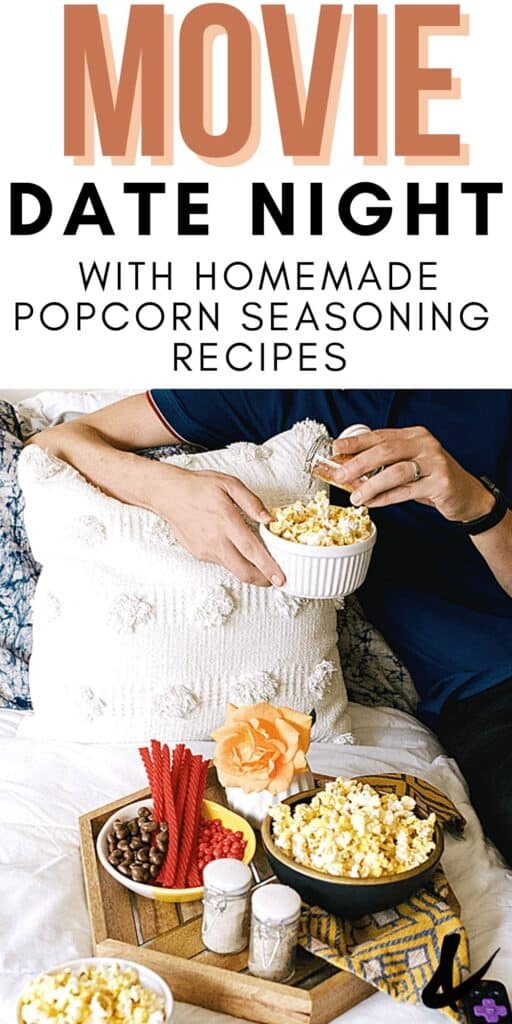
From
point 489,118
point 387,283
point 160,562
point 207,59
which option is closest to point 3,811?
point 160,562

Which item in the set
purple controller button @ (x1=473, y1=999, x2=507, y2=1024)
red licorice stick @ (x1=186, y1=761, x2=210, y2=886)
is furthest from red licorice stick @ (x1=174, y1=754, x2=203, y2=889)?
purple controller button @ (x1=473, y1=999, x2=507, y2=1024)

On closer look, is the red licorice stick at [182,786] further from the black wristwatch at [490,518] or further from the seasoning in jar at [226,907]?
the black wristwatch at [490,518]

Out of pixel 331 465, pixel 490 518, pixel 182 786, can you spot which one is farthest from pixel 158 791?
pixel 490 518

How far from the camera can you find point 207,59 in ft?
6.46

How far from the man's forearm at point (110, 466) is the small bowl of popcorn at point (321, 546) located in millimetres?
247

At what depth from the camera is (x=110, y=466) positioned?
5.56 ft

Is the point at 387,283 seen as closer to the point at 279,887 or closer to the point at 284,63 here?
the point at 284,63

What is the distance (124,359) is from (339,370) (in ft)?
1.37

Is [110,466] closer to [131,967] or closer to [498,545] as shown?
[498,545]

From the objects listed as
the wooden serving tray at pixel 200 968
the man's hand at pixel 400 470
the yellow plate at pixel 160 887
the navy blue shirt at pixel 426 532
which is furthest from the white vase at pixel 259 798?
the navy blue shirt at pixel 426 532

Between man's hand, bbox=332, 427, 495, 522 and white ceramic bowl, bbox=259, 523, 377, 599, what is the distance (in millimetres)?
60

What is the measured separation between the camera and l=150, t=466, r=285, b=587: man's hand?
1.51m

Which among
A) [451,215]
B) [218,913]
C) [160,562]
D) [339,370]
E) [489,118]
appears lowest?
[218,913]

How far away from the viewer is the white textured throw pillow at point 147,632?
1598mm
